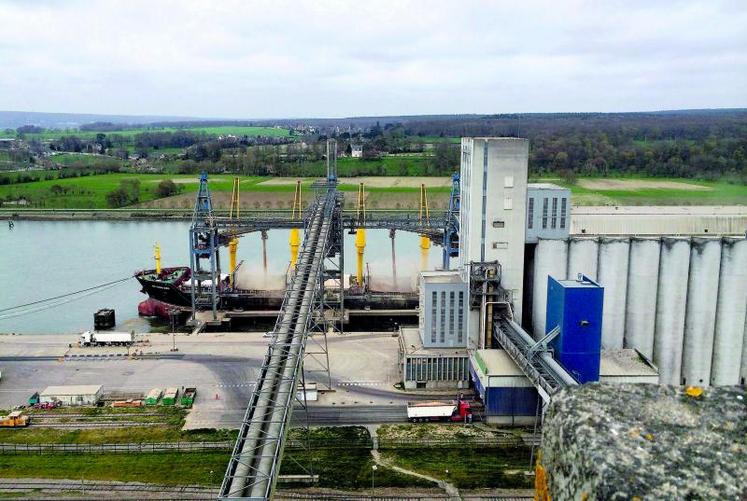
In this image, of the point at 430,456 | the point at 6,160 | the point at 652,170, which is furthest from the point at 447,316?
the point at 6,160

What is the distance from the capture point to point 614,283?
936 inches

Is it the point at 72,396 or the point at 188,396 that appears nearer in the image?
the point at 72,396

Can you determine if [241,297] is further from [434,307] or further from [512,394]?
→ [512,394]

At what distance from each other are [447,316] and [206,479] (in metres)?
10.6

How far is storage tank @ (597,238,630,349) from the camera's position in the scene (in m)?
23.6

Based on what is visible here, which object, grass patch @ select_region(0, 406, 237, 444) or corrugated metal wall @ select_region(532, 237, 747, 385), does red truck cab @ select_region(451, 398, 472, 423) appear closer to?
corrugated metal wall @ select_region(532, 237, 747, 385)

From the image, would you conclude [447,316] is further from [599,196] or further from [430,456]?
[599,196]

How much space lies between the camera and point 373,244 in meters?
55.2

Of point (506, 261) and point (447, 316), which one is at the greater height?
point (506, 261)

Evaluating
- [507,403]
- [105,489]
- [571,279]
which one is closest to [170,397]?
[105,489]

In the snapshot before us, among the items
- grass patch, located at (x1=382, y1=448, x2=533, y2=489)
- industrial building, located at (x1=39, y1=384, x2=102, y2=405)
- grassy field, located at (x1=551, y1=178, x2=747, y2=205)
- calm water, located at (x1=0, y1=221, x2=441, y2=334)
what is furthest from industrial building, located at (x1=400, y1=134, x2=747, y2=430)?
grassy field, located at (x1=551, y1=178, x2=747, y2=205)

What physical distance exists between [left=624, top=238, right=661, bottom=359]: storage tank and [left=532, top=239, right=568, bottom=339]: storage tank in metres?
2.49

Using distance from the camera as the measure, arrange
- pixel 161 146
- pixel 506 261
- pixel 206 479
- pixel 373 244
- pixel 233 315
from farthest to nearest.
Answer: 1. pixel 161 146
2. pixel 373 244
3. pixel 233 315
4. pixel 506 261
5. pixel 206 479

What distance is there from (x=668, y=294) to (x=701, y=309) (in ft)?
4.37
